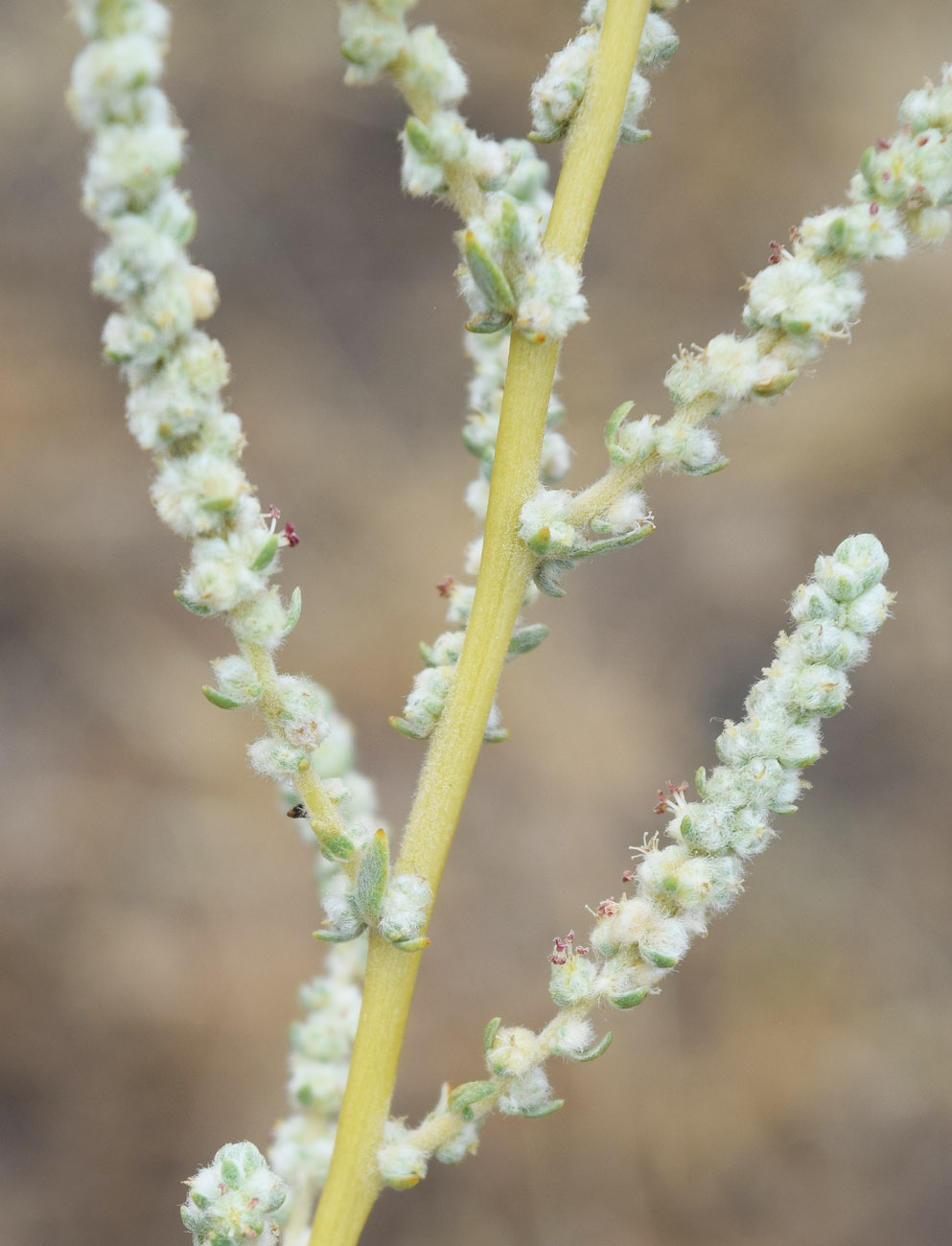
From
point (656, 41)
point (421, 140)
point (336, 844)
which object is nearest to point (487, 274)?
point (421, 140)

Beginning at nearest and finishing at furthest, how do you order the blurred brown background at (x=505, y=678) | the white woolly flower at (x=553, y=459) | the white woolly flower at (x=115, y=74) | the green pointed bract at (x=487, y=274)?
the white woolly flower at (x=115, y=74), the green pointed bract at (x=487, y=274), the white woolly flower at (x=553, y=459), the blurred brown background at (x=505, y=678)

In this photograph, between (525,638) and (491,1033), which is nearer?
(491,1033)

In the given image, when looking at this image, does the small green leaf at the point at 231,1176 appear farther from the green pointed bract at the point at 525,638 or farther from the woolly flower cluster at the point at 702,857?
the green pointed bract at the point at 525,638

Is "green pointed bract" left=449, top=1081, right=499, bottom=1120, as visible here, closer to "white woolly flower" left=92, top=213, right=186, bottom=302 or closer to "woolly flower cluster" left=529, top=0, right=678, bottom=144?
"white woolly flower" left=92, top=213, right=186, bottom=302

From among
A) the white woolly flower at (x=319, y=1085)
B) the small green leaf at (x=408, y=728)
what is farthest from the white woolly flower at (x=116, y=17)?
the white woolly flower at (x=319, y=1085)

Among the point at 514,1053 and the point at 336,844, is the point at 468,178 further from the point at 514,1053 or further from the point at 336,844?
the point at 514,1053

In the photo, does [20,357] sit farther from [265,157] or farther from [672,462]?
[672,462]

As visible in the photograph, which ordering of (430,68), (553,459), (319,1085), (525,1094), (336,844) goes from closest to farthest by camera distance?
1. (430,68)
2. (336,844)
3. (525,1094)
4. (553,459)
5. (319,1085)
